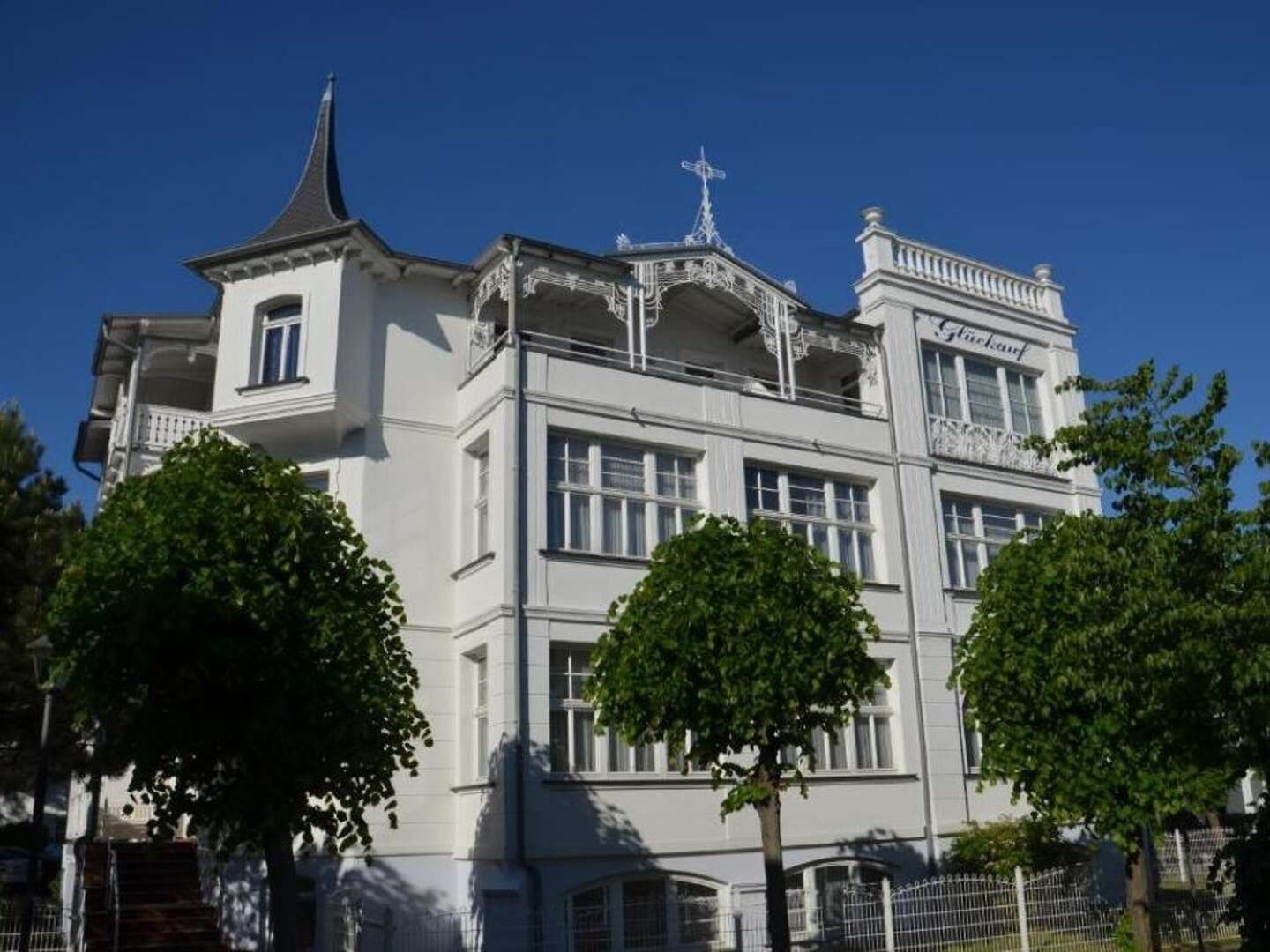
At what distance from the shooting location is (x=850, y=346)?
2314 centimetres

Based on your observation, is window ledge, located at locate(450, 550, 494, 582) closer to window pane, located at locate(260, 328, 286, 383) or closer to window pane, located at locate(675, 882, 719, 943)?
window pane, located at locate(260, 328, 286, 383)

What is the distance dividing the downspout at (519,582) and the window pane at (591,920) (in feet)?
2.43

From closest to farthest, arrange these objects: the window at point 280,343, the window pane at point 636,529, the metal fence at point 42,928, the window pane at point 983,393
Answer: the metal fence at point 42,928 → the window pane at point 636,529 → the window at point 280,343 → the window pane at point 983,393

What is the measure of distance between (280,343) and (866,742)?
39.8 ft

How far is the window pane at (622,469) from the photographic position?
63.8 ft

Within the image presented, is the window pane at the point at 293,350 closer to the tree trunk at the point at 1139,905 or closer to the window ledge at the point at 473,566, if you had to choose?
the window ledge at the point at 473,566

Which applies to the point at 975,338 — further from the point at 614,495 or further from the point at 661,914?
the point at 661,914

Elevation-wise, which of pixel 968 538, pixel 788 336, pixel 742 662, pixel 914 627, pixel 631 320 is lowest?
pixel 742 662

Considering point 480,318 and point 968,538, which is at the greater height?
point 480,318

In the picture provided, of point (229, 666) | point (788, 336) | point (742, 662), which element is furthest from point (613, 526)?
point (229, 666)

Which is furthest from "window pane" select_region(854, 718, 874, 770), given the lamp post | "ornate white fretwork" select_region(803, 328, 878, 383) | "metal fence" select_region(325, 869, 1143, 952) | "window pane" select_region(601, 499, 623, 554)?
the lamp post

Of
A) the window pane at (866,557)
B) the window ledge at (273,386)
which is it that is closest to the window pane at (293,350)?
the window ledge at (273,386)

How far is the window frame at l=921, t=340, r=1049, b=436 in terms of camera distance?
23.7 metres

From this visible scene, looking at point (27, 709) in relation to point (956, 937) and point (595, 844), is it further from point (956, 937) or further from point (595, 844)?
point (956, 937)
